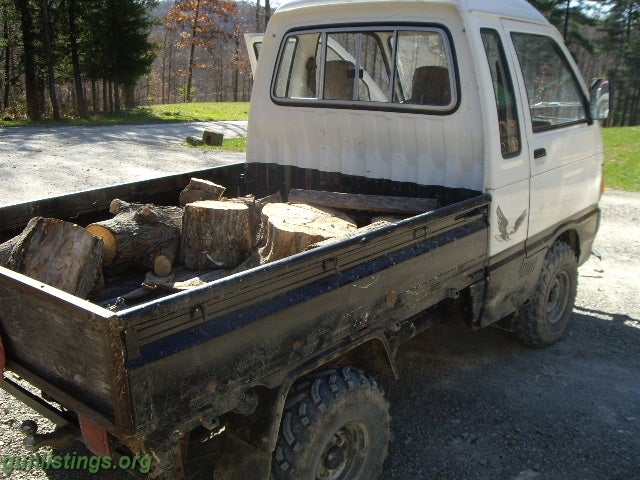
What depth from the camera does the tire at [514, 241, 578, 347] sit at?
4312 mm

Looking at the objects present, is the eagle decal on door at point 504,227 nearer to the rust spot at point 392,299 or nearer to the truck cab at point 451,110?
the truck cab at point 451,110

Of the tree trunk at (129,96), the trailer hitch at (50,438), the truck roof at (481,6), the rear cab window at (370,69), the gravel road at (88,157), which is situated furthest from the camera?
the tree trunk at (129,96)

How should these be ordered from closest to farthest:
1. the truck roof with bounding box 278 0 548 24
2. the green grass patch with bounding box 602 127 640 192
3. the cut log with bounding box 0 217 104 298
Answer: the cut log with bounding box 0 217 104 298 < the truck roof with bounding box 278 0 548 24 < the green grass patch with bounding box 602 127 640 192

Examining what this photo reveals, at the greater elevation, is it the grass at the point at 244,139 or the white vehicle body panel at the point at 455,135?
the white vehicle body panel at the point at 455,135

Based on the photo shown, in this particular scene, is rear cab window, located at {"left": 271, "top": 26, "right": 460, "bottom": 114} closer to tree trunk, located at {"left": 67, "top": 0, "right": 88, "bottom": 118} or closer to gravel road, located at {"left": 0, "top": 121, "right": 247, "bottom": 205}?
gravel road, located at {"left": 0, "top": 121, "right": 247, "bottom": 205}

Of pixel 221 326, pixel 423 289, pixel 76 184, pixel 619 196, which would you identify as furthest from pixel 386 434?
pixel 619 196

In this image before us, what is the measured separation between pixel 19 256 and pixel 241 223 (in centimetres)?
122

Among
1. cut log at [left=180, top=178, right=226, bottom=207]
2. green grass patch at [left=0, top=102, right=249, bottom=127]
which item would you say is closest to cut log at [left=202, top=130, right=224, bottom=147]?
green grass patch at [left=0, top=102, right=249, bottom=127]

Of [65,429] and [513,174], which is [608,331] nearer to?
[513,174]

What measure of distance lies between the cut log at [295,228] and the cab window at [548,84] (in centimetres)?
157

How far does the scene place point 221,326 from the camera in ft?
7.04

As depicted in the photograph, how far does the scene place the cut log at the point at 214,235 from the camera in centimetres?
349

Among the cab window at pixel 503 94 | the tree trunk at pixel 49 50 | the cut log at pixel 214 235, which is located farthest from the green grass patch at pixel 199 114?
the cab window at pixel 503 94

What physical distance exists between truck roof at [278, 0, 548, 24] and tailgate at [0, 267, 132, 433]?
2765 mm
